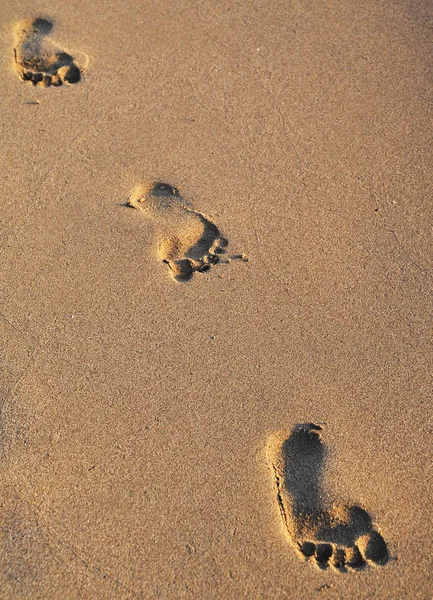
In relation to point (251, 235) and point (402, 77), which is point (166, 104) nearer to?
point (251, 235)

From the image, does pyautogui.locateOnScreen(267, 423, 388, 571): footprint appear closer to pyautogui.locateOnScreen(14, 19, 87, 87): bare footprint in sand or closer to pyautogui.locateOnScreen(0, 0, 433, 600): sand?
pyautogui.locateOnScreen(0, 0, 433, 600): sand

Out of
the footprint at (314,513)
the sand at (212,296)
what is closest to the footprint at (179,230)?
the sand at (212,296)

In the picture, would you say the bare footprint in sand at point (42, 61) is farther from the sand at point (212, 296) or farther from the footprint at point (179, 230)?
the footprint at point (179, 230)

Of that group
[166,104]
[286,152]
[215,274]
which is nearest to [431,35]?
[286,152]

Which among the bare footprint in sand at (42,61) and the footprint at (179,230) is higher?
the footprint at (179,230)

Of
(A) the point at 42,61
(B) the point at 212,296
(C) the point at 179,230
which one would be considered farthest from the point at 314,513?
(A) the point at 42,61

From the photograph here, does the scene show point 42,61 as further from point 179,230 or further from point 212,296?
point 212,296

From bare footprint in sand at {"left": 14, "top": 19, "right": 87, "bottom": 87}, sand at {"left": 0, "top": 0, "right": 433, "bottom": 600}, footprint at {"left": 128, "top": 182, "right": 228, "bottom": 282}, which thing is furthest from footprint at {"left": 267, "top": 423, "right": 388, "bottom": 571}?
bare footprint in sand at {"left": 14, "top": 19, "right": 87, "bottom": 87}
